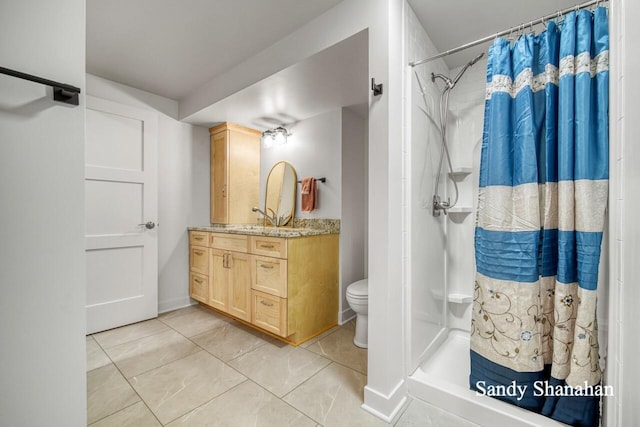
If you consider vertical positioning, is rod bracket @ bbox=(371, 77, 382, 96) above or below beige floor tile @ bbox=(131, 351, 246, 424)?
above

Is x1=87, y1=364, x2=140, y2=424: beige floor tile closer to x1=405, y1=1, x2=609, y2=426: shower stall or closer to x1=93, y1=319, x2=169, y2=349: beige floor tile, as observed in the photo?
x1=93, y1=319, x2=169, y2=349: beige floor tile

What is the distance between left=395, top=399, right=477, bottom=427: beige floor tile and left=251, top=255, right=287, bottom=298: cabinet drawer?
1.05 meters

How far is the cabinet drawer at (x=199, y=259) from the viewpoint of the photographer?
280 cm

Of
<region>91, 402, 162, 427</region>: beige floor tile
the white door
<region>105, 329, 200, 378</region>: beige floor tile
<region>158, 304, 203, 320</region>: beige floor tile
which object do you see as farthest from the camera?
<region>158, 304, 203, 320</region>: beige floor tile

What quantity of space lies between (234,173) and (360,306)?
197 centimetres

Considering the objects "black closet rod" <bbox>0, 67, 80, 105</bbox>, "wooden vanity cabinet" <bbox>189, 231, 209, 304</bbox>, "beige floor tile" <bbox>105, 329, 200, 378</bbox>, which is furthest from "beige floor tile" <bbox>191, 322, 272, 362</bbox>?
"black closet rod" <bbox>0, 67, 80, 105</bbox>

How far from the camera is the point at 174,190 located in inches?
116

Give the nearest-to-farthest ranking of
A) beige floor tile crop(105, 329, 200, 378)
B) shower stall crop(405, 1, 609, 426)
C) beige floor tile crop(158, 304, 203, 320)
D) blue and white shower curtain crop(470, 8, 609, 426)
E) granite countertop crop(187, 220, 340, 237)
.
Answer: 1. blue and white shower curtain crop(470, 8, 609, 426)
2. shower stall crop(405, 1, 609, 426)
3. beige floor tile crop(105, 329, 200, 378)
4. granite countertop crop(187, 220, 340, 237)
5. beige floor tile crop(158, 304, 203, 320)

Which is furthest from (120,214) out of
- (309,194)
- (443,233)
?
(443,233)

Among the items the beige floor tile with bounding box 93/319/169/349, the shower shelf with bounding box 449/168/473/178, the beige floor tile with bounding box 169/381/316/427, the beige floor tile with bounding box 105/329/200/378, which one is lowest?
the beige floor tile with bounding box 93/319/169/349

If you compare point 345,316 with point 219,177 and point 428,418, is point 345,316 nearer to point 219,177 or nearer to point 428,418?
point 428,418

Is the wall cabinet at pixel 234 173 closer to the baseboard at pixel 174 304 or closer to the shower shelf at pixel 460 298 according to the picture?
the baseboard at pixel 174 304

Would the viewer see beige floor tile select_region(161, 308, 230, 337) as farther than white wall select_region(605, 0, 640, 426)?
Yes

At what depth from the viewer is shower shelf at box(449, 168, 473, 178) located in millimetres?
2080
